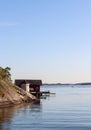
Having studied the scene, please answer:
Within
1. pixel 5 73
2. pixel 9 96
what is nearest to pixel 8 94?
pixel 9 96

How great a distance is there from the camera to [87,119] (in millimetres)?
68312

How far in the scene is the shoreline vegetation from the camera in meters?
101

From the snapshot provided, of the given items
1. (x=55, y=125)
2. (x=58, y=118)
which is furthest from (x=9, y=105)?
(x=55, y=125)

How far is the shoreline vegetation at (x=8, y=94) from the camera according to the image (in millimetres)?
101262

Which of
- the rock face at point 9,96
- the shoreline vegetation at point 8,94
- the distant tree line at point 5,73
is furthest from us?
the distant tree line at point 5,73

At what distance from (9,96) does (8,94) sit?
0.62m

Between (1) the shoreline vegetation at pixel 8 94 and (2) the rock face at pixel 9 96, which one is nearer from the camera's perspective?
(2) the rock face at pixel 9 96

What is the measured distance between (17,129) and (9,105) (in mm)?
45291

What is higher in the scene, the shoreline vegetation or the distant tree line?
the distant tree line

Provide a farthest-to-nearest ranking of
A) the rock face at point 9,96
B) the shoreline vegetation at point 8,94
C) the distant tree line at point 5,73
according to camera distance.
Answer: the distant tree line at point 5,73 < the shoreline vegetation at point 8,94 < the rock face at point 9,96

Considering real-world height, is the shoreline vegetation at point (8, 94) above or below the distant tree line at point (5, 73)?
below

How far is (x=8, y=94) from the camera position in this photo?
10588 centimetres

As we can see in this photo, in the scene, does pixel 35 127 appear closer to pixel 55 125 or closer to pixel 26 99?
pixel 55 125

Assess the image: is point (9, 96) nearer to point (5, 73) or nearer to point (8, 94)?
point (8, 94)
